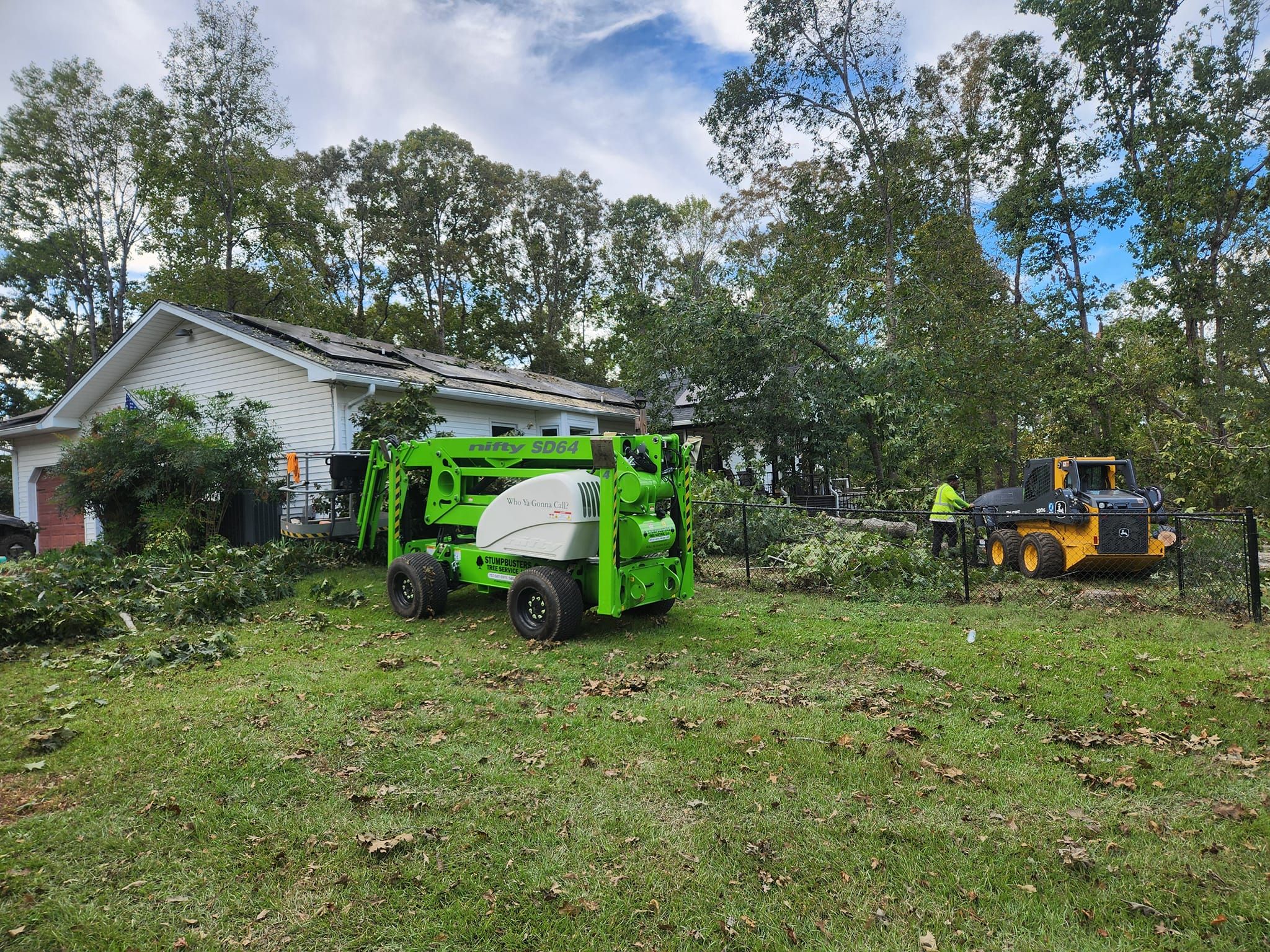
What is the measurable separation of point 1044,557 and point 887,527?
3155 mm

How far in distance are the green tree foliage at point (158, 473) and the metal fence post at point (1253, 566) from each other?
1480 centimetres

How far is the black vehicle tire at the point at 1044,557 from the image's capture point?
407 inches

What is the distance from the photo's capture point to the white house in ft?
45.6

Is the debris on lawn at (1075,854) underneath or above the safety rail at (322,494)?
underneath

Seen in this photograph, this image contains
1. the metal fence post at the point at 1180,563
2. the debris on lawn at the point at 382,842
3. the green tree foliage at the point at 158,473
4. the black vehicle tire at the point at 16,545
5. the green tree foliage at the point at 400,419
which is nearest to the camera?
the debris on lawn at the point at 382,842

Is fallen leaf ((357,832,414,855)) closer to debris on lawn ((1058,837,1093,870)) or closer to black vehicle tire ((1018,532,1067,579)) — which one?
debris on lawn ((1058,837,1093,870))

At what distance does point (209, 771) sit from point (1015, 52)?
26.6 m

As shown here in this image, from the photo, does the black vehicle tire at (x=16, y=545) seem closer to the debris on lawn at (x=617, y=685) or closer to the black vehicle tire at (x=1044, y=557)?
the debris on lawn at (x=617, y=685)

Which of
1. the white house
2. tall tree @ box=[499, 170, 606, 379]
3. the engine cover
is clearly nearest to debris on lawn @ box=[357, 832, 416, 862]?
the engine cover

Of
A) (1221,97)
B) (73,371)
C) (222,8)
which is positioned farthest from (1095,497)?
(73,371)

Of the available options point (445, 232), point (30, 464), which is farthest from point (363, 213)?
point (30, 464)

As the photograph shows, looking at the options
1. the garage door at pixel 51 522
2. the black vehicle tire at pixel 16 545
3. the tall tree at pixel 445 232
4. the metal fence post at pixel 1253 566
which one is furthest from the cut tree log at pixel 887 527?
the tall tree at pixel 445 232

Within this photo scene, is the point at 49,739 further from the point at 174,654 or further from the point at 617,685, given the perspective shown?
the point at 617,685

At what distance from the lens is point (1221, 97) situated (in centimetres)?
1867
